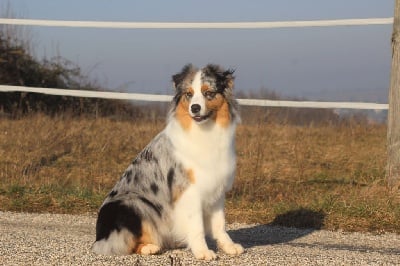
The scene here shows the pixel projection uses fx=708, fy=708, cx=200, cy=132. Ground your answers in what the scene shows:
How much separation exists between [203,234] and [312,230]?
204cm

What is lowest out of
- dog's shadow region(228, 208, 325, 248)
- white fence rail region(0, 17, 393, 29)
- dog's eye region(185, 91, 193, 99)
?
dog's shadow region(228, 208, 325, 248)

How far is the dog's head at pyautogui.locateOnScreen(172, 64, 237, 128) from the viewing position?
5383 millimetres

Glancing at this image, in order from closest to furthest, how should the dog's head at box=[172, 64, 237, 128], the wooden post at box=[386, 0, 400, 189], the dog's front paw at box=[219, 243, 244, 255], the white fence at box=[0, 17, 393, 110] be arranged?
1. the dog's head at box=[172, 64, 237, 128]
2. the dog's front paw at box=[219, 243, 244, 255]
3. the wooden post at box=[386, 0, 400, 189]
4. the white fence at box=[0, 17, 393, 110]

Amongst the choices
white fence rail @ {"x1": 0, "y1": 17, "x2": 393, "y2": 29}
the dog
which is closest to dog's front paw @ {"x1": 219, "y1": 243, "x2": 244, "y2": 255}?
the dog

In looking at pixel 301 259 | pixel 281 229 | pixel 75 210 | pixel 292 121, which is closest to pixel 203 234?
pixel 301 259

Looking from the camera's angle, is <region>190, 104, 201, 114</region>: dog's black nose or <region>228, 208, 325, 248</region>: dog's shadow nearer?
<region>190, 104, 201, 114</region>: dog's black nose

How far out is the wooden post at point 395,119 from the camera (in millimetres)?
7996

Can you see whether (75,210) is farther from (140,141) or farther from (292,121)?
(292,121)

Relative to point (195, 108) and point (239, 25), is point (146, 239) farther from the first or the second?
point (239, 25)

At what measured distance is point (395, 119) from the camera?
8023mm

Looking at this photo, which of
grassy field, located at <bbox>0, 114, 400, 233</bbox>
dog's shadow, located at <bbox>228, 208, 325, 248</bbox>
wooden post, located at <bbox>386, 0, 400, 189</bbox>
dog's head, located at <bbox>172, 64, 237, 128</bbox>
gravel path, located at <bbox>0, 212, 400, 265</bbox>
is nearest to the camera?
gravel path, located at <bbox>0, 212, 400, 265</bbox>

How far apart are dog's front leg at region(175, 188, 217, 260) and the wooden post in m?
3.33

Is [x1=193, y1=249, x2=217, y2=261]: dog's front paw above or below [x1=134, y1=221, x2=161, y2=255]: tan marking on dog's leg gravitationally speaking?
below

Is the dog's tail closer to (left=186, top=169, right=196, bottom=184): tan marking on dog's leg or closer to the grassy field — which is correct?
(left=186, top=169, right=196, bottom=184): tan marking on dog's leg
